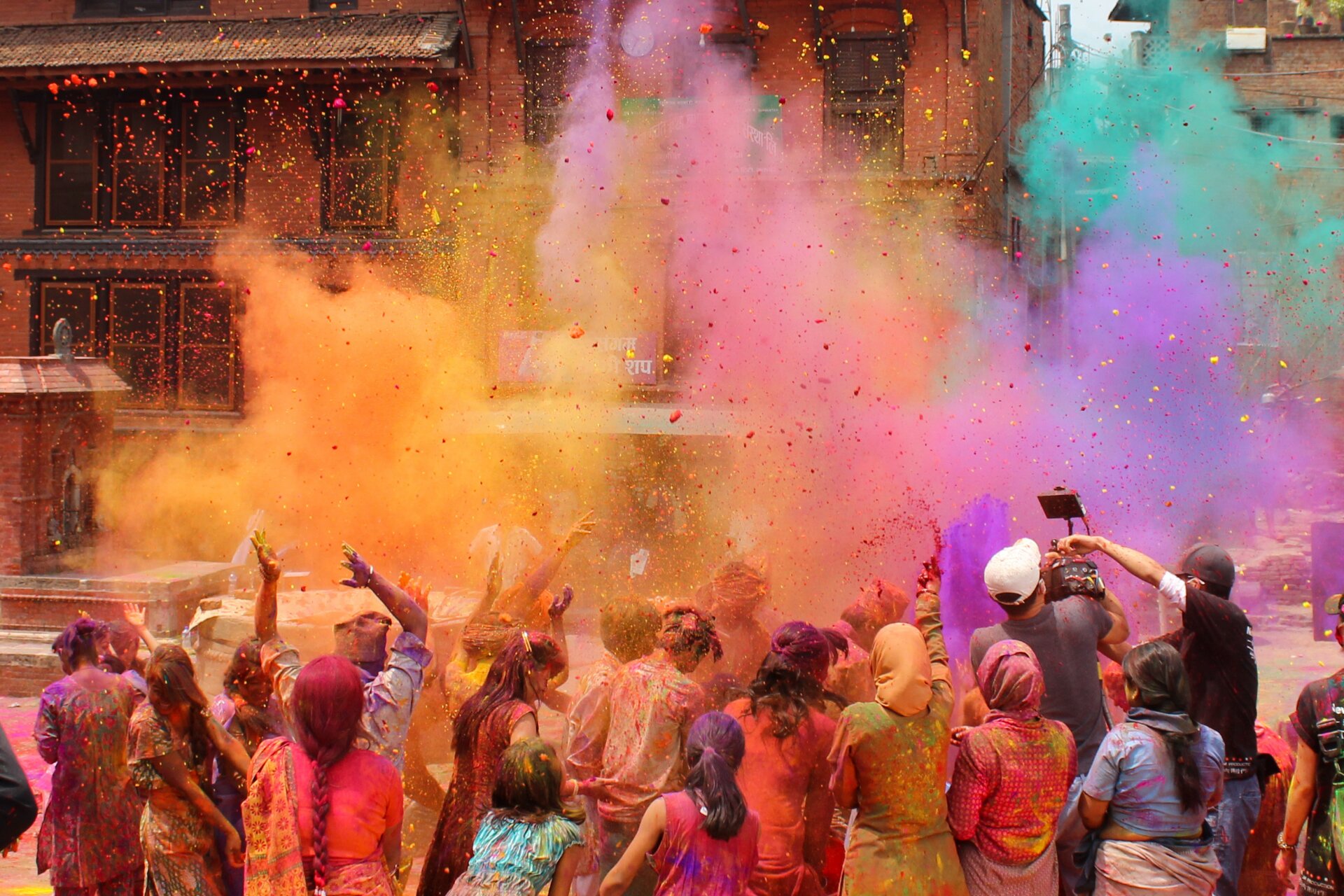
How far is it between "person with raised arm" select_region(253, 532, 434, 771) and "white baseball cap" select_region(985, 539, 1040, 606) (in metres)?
2.14

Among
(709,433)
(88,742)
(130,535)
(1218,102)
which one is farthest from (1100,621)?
(1218,102)

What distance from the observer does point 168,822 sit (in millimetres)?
4293

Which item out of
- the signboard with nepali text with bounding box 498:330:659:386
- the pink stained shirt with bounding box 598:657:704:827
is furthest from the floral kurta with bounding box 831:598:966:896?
the signboard with nepali text with bounding box 498:330:659:386

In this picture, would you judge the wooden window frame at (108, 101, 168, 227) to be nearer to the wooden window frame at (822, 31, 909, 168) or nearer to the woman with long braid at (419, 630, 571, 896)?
the wooden window frame at (822, 31, 909, 168)

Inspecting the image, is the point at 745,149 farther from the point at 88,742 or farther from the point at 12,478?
the point at 88,742

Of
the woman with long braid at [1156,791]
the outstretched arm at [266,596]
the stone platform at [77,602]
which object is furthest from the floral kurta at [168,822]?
the stone platform at [77,602]

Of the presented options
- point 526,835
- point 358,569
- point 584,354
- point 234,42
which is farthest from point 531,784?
point 234,42

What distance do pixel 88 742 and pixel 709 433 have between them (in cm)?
1104

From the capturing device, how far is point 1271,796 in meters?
4.88

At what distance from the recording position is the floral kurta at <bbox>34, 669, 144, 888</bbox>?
471 cm

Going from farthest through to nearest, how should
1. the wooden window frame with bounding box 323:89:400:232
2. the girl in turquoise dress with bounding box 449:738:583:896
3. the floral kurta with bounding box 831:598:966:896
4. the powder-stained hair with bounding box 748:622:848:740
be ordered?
the wooden window frame with bounding box 323:89:400:232
the powder-stained hair with bounding box 748:622:848:740
the floral kurta with bounding box 831:598:966:896
the girl in turquoise dress with bounding box 449:738:583:896

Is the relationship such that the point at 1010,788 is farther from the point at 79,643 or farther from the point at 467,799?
the point at 79,643

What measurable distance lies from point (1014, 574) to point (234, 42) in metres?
16.7

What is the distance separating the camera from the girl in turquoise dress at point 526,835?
135 inches
